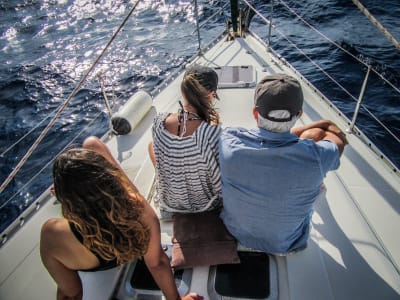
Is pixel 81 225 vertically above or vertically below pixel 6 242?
above

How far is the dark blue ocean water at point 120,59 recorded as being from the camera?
14.0ft

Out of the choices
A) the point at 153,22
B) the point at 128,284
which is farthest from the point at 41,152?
the point at 153,22

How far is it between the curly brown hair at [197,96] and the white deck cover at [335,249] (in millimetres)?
761

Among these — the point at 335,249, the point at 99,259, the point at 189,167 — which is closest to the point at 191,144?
the point at 189,167

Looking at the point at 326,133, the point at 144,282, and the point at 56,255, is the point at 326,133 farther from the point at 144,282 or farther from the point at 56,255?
the point at 56,255

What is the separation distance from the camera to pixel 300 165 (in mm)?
1185

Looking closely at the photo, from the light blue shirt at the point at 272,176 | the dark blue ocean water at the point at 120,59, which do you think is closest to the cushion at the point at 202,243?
the light blue shirt at the point at 272,176

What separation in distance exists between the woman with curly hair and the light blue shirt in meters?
0.40

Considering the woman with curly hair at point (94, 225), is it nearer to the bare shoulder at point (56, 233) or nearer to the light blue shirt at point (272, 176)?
the bare shoulder at point (56, 233)

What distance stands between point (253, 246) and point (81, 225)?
0.86 m

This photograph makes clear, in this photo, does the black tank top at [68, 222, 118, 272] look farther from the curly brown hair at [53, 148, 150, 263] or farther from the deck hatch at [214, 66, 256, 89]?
the deck hatch at [214, 66, 256, 89]

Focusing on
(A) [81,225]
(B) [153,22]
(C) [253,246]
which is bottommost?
(B) [153,22]

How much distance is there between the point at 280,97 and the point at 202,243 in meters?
0.84

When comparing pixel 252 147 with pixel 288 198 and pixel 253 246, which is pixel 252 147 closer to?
pixel 288 198
